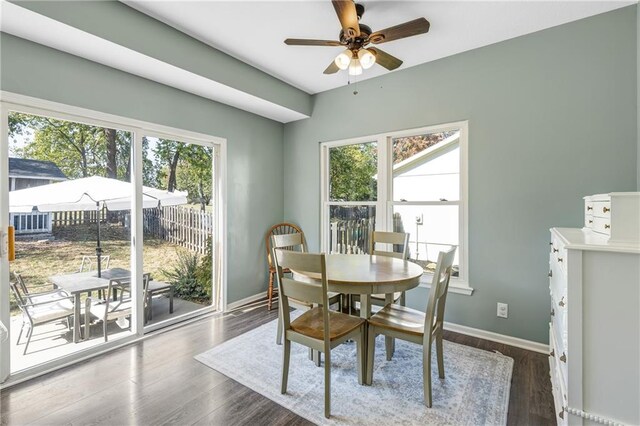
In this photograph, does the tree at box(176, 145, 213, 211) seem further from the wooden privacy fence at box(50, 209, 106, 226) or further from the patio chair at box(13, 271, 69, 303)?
the patio chair at box(13, 271, 69, 303)

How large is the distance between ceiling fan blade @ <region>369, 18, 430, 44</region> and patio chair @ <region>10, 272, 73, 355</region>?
3256mm

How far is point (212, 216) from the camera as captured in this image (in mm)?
3695

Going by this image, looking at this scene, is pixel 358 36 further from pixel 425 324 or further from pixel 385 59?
pixel 425 324

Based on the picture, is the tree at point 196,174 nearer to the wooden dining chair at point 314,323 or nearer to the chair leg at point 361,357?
the wooden dining chair at point 314,323

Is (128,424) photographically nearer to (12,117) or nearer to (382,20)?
(12,117)

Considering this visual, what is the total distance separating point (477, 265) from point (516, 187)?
0.83 metres

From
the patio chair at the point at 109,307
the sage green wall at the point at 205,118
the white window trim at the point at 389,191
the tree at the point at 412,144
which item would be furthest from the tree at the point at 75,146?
the tree at the point at 412,144

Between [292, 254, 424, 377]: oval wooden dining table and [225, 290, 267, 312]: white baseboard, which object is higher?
[292, 254, 424, 377]: oval wooden dining table

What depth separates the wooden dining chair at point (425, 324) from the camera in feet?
6.19

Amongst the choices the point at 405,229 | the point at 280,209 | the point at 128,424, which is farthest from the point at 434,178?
the point at 128,424

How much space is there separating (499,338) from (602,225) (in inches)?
65.2

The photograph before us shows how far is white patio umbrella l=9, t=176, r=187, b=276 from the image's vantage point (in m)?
2.29

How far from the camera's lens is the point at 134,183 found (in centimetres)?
289

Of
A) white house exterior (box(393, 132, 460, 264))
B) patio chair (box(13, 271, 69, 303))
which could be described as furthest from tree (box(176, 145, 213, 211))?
white house exterior (box(393, 132, 460, 264))
